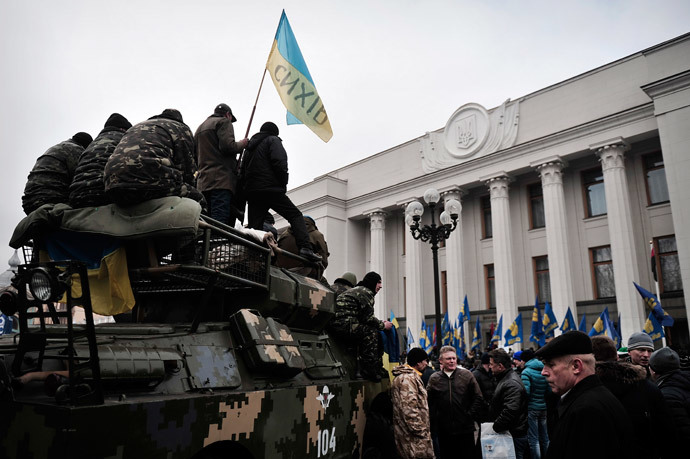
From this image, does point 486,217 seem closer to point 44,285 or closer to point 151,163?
point 151,163

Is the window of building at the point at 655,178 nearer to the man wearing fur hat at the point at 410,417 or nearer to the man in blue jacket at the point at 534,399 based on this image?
the man in blue jacket at the point at 534,399

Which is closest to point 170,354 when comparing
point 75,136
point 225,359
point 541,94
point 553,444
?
point 225,359

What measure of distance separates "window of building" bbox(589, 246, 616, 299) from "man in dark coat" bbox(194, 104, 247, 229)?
941 inches

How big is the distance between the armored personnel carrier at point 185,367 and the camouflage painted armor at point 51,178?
1.94ft

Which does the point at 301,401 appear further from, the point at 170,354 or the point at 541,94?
the point at 541,94

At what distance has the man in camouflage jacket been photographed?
3.98 metres

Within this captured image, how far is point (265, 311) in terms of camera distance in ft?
16.6

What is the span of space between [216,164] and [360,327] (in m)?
2.53

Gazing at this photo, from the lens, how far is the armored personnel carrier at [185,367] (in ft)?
9.95

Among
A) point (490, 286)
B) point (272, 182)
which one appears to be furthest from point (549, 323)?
point (272, 182)

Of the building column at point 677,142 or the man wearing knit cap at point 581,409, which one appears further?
the building column at point 677,142

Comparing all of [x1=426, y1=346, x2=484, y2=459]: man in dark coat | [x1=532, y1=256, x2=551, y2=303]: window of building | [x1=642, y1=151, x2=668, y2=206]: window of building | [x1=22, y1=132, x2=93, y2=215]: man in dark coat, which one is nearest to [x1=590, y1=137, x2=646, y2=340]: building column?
[x1=642, y1=151, x2=668, y2=206]: window of building

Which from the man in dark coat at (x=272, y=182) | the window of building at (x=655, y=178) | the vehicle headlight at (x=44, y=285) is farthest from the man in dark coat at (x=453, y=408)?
the window of building at (x=655, y=178)

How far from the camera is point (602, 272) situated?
26172 mm
